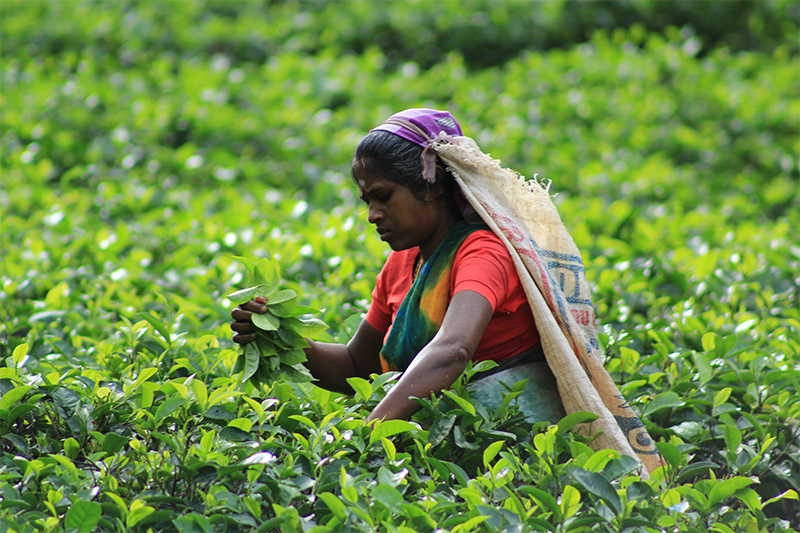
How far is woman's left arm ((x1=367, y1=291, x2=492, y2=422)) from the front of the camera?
204 cm

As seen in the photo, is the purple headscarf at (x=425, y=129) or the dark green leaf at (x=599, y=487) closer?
the dark green leaf at (x=599, y=487)

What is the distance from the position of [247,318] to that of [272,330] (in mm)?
76

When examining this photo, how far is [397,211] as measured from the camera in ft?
7.70

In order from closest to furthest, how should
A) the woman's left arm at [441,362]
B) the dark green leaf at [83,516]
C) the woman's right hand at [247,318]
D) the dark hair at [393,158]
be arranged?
the dark green leaf at [83,516]
the woman's left arm at [441,362]
the woman's right hand at [247,318]
the dark hair at [393,158]

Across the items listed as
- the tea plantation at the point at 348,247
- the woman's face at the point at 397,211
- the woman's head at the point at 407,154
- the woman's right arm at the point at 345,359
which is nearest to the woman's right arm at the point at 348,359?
the woman's right arm at the point at 345,359

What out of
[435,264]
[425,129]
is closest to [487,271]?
[435,264]

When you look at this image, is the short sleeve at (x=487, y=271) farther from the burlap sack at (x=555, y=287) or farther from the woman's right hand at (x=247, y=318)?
the woman's right hand at (x=247, y=318)

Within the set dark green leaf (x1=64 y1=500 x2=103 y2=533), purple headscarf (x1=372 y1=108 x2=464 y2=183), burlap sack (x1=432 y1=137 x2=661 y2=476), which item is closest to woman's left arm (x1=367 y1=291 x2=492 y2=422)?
burlap sack (x1=432 y1=137 x2=661 y2=476)

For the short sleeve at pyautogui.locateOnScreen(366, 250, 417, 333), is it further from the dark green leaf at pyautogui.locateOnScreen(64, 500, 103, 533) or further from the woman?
→ the dark green leaf at pyautogui.locateOnScreen(64, 500, 103, 533)

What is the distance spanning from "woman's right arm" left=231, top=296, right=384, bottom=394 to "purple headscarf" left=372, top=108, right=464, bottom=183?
2.01ft

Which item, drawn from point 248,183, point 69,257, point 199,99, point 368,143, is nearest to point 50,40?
point 199,99

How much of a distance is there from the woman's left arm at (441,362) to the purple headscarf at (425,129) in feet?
1.42

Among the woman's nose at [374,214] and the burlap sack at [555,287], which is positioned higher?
the woman's nose at [374,214]

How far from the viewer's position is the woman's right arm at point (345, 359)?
2559 millimetres
